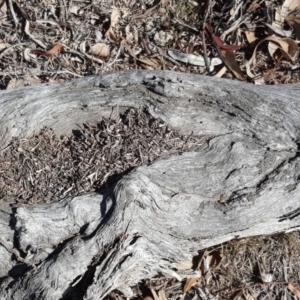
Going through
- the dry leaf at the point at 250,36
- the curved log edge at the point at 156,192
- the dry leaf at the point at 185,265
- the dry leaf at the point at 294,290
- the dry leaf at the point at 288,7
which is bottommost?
the dry leaf at the point at 294,290

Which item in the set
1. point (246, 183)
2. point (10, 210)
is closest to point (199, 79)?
point (246, 183)

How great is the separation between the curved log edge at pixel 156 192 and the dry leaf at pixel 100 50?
30.7 inches

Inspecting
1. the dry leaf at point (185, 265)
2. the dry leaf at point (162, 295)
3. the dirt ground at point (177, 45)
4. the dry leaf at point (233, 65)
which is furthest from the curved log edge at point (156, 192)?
the dry leaf at point (233, 65)

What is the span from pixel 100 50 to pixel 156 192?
149 cm

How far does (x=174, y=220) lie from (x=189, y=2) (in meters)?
1.85

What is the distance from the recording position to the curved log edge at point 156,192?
8.87 ft

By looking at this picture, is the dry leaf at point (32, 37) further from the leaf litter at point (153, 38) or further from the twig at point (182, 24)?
the twig at point (182, 24)

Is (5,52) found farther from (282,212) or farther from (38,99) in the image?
(282,212)

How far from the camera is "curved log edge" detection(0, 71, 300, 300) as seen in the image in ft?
8.87

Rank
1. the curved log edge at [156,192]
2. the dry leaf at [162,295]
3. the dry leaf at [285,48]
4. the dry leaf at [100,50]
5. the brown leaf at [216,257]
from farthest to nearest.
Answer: the dry leaf at [100,50] → the dry leaf at [285,48] → the brown leaf at [216,257] → the dry leaf at [162,295] → the curved log edge at [156,192]

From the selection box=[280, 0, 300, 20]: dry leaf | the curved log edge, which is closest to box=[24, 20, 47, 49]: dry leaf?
the curved log edge

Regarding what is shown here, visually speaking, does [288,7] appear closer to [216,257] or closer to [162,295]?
[216,257]

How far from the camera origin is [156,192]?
2.79m

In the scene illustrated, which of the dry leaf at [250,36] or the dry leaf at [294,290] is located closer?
the dry leaf at [294,290]
